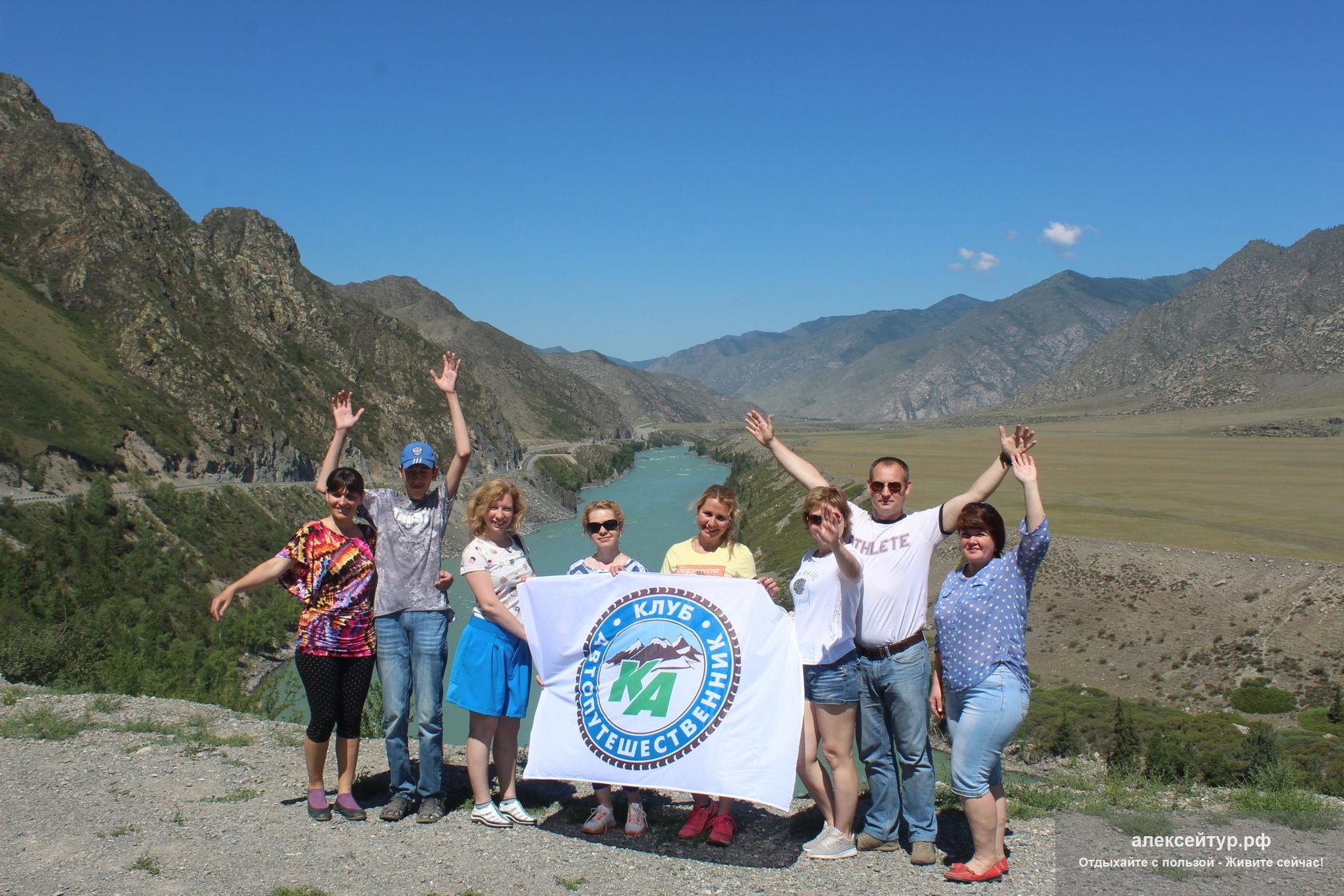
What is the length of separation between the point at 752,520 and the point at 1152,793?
235 feet

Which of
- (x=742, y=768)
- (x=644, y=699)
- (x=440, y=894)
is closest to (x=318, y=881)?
(x=440, y=894)

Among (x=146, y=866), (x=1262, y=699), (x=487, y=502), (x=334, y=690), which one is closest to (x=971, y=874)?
(x=487, y=502)

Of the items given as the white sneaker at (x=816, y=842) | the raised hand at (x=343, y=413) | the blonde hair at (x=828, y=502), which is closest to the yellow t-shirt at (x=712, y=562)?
the blonde hair at (x=828, y=502)

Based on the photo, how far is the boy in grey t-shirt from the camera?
736cm

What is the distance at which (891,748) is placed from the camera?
22.9 ft

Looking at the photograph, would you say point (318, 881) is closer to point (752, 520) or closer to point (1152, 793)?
point (1152, 793)

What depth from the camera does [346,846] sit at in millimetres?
6828

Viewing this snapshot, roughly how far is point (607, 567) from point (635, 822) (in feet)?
6.30

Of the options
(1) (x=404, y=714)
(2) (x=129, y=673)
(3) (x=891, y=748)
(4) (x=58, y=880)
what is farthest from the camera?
(2) (x=129, y=673)

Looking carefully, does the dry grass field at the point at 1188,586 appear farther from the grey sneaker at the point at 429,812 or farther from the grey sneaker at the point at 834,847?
the grey sneaker at the point at 429,812

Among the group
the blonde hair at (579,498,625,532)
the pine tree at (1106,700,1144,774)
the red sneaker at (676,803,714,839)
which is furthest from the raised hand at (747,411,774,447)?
the pine tree at (1106,700,1144,774)

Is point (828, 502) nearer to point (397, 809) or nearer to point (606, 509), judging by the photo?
A: point (606, 509)

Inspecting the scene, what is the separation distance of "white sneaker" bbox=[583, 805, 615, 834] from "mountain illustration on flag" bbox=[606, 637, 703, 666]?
3.79 ft

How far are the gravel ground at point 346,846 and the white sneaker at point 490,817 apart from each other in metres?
0.08
